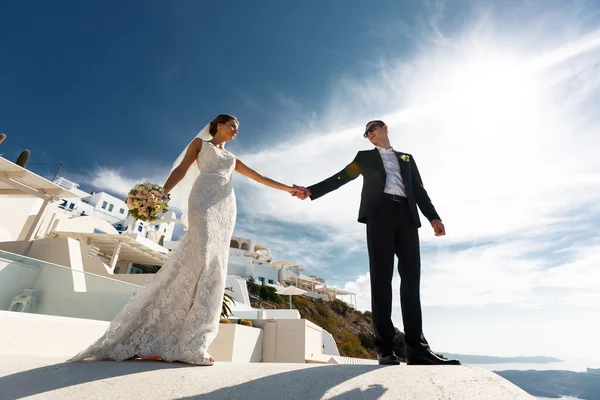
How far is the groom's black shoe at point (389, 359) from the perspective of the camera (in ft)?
8.76

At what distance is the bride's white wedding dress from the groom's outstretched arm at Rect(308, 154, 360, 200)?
51.1 inches

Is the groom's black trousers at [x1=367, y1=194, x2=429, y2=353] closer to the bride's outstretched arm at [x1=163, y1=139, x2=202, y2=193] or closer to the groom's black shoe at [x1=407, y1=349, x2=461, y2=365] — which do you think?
the groom's black shoe at [x1=407, y1=349, x2=461, y2=365]

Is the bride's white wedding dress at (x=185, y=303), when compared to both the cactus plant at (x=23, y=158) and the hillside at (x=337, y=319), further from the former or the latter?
the hillside at (x=337, y=319)

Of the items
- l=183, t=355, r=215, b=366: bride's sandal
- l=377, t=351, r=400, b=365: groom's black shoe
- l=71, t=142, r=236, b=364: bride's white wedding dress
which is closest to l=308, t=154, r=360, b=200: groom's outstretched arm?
l=71, t=142, r=236, b=364: bride's white wedding dress

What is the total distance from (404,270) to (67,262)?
12460mm

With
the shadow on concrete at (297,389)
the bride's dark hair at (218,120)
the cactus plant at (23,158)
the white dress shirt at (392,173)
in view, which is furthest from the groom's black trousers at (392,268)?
the cactus plant at (23,158)

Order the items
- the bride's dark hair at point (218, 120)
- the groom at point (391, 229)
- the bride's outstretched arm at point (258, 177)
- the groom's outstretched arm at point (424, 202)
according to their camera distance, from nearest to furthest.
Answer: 1. the groom at point (391, 229)
2. the groom's outstretched arm at point (424, 202)
3. the bride's dark hair at point (218, 120)
4. the bride's outstretched arm at point (258, 177)

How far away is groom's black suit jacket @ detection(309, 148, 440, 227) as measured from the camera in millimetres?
3322

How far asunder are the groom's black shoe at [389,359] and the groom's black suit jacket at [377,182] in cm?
127

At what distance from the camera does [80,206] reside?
159ft

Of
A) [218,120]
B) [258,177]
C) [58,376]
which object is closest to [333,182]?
[258,177]

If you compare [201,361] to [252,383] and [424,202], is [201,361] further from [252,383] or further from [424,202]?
[424,202]

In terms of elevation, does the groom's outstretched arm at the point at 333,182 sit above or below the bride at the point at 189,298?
above

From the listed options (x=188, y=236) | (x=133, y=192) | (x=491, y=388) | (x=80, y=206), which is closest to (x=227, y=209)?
(x=188, y=236)
